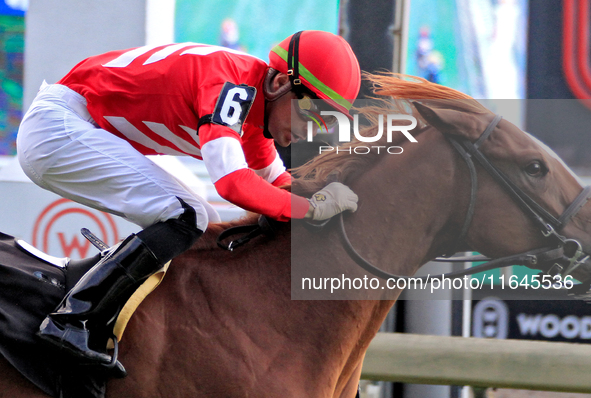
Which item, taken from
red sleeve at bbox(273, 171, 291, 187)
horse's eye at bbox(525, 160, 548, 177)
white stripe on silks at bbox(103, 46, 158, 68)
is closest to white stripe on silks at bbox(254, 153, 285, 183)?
red sleeve at bbox(273, 171, 291, 187)

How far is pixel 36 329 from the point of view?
1.87m

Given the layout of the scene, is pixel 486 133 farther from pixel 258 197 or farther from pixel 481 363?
pixel 481 363

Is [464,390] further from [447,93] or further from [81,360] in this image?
[81,360]

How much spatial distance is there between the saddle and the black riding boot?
0.14ft

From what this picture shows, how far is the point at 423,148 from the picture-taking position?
6.86ft

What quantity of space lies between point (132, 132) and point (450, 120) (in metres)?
1.16

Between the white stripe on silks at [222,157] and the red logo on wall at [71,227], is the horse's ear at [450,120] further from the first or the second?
the red logo on wall at [71,227]

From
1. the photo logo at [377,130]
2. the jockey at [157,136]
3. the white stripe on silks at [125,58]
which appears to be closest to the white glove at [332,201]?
the jockey at [157,136]

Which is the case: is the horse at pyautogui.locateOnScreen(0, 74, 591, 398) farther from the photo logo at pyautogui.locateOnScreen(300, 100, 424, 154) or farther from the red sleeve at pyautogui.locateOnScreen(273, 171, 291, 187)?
the red sleeve at pyautogui.locateOnScreen(273, 171, 291, 187)

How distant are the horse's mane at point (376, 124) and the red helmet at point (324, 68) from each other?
181mm

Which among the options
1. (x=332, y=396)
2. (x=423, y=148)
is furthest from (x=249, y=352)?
(x=423, y=148)

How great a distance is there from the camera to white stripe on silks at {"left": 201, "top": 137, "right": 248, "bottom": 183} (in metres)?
1.84

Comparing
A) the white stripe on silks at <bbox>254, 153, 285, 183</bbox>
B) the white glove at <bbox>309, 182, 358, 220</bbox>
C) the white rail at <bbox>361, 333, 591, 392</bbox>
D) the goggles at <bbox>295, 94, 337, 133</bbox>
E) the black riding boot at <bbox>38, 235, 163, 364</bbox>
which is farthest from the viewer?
the white rail at <bbox>361, 333, 591, 392</bbox>

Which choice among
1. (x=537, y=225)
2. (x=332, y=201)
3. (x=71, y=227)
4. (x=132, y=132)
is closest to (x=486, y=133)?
(x=537, y=225)
